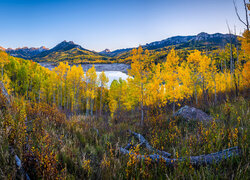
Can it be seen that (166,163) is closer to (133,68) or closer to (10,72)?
(133,68)

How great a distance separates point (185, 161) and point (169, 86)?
935cm

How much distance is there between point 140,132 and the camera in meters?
5.71

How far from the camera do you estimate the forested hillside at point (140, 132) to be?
6.12 feet

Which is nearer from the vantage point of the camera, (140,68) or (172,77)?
(140,68)

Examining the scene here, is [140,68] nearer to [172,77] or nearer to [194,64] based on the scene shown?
[172,77]

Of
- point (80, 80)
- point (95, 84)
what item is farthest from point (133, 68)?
point (80, 80)

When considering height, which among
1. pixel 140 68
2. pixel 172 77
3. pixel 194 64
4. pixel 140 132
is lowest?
pixel 140 132

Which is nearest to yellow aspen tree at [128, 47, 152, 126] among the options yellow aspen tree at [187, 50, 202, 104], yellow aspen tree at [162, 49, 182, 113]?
yellow aspen tree at [162, 49, 182, 113]

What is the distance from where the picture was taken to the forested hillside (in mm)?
1866

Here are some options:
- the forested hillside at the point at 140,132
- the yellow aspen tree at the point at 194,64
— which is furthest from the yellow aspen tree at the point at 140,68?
the yellow aspen tree at the point at 194,64

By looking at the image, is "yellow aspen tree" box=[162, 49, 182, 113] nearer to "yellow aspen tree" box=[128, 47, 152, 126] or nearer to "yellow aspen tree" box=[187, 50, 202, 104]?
"yellow aspen tree" box=[128, 47, 152, 126]

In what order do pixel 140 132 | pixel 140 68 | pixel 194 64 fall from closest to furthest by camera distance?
pixel 140 132 → pixel 140 68 → pixel 194 64

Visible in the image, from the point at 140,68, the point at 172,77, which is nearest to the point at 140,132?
the point at 140,68

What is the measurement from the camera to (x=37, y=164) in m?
1.70
